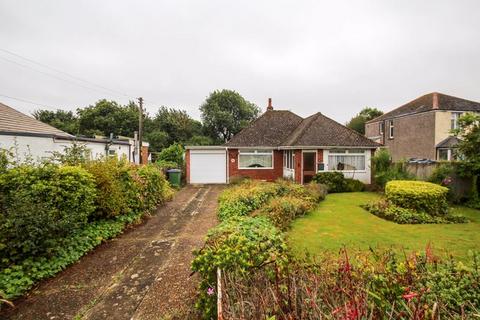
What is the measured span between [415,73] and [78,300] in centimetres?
2383

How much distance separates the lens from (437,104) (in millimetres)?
21062

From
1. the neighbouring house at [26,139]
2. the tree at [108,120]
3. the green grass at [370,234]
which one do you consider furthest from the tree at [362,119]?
the neighbouring house at [26,139]

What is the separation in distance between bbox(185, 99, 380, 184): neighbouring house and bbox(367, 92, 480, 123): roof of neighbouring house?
11.1 metres

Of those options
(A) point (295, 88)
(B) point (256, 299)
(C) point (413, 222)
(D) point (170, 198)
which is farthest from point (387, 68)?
(B) point (256, 299)

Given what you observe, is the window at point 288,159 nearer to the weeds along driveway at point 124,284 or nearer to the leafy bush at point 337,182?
the leafy bush at point 337,182

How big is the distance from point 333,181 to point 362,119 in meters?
36.9

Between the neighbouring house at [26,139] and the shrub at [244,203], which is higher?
the neighbouring house at [26,139]

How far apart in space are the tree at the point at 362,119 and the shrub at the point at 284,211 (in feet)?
131

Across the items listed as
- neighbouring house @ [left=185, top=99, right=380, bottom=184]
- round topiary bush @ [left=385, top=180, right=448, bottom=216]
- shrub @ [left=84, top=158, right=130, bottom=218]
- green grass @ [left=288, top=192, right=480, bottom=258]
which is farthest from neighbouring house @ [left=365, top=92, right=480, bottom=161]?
shrub @ [left=84, top=158, right=130, bottom=218]

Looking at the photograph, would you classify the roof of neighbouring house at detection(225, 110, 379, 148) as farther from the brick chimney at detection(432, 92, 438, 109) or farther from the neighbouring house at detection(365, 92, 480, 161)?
the brick chimney at detection(432, 92, 438, 109)

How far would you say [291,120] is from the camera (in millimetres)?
20641

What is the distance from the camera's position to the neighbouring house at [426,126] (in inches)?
806

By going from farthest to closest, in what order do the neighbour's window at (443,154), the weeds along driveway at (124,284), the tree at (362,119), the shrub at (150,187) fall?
the tree at (362,119) → the neighbour's window at (443,154) → the shrub at (150,187) → the weeds along driveway at (124,284)

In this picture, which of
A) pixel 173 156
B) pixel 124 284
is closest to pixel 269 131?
pixel 173 156
